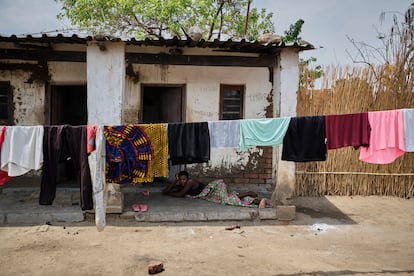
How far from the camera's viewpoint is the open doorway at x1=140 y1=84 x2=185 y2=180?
25.7 ft

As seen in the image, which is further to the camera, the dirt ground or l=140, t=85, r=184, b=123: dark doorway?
l=140, t=85, r=184, b=123: dark doorway

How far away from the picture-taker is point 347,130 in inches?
187

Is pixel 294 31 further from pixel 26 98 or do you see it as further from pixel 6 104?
pixel 6 104

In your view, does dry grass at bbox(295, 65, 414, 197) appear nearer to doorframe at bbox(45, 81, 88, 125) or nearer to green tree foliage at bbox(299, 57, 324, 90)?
green tree foliage at bbox(299, 57, 324, 90)

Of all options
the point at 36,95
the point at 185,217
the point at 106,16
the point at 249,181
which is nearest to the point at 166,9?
the point at 106,16

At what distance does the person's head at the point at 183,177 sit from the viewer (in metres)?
7.25

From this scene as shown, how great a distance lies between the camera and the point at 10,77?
7.36 m

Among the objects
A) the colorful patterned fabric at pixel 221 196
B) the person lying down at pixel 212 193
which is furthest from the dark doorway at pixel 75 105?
the colorful patterned fabric at pixel 221 196

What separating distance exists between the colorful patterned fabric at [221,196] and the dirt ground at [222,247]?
57cm

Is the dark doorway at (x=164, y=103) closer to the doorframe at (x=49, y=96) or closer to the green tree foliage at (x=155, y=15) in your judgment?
the doorframe at (x=49, y=96)

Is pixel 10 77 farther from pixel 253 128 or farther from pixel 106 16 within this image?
pixel 106 16

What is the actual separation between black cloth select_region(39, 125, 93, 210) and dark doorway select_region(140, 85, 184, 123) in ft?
10.2

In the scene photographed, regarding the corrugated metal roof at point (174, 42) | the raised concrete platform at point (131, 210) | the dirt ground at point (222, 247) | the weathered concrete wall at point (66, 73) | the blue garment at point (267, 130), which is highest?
the corrugated metal roof at point (174, 42)

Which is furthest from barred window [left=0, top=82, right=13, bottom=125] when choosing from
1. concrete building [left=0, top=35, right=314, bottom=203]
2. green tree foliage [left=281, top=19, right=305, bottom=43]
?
green tree foliage [left=281, top=19, right=305, bottom=43]
